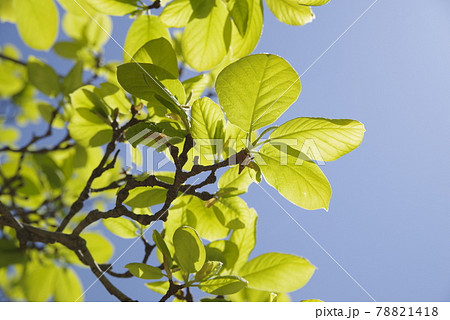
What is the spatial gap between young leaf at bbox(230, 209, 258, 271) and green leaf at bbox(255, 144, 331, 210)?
20cm

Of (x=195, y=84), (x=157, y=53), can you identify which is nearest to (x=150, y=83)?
(x=157, y=53)

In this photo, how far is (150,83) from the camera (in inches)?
20.5

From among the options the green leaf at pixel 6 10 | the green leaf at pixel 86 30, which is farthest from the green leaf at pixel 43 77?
the green leaf at pixel 86 30

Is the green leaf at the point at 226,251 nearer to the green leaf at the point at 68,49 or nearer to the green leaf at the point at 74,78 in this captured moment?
the green leaf at the point at 74,78

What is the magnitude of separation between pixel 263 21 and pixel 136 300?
1.75ft

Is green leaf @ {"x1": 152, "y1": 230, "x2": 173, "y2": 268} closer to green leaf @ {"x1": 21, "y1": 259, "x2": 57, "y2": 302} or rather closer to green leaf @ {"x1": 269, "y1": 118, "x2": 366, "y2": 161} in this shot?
green leaf @ {"x1": 269, "y1": 118, "x2": 366, "y2": 161}

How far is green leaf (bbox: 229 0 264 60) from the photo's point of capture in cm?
67

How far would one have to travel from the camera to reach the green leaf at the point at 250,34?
67 centimetres

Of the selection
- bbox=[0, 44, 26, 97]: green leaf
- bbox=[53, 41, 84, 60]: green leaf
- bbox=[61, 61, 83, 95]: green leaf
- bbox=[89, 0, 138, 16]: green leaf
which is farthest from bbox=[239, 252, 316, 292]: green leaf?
bbox=[0, 44, 26, 97]: green leaf

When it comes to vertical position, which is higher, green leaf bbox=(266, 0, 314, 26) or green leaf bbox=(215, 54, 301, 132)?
green leaf bbox=(266, 0, 314, 26)

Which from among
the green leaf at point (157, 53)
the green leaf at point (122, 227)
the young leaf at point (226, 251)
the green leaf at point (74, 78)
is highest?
the green leaf at point (157, 53)

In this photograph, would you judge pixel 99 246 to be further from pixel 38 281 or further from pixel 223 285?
pixel 223 285

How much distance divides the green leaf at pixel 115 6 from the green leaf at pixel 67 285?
0.67 m

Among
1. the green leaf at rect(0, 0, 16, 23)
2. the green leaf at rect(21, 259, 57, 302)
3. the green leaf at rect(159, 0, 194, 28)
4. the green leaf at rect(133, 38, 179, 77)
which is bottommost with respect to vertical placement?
the green leaf at rect(21, 259, 57, 302)
